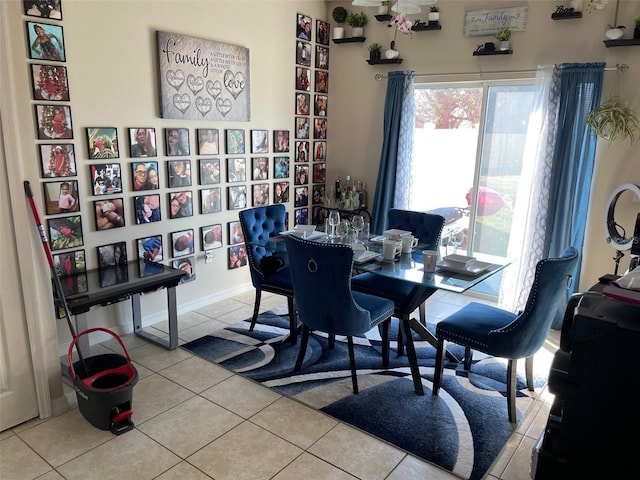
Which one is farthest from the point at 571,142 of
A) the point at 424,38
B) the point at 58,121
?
the point at 58,121

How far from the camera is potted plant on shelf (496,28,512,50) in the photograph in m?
4.00

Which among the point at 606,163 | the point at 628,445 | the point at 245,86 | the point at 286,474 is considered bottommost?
the point at 286,474

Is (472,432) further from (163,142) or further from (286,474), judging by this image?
(163,142)

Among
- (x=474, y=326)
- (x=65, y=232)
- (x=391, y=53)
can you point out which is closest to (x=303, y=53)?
(x=391, y=53)

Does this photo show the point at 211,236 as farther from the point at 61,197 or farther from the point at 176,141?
the point at 61,197

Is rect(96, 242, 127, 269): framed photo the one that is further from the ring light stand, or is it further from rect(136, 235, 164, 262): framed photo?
the ring light stand

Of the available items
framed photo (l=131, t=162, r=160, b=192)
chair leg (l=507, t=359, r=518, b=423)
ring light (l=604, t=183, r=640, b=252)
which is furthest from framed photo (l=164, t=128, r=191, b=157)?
ring light (l=604, t=183, r=640, b=252)

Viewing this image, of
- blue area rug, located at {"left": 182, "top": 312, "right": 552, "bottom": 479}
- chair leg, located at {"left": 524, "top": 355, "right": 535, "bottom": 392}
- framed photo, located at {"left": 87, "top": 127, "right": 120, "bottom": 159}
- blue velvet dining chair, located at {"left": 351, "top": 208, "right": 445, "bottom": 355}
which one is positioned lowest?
blue area rug, located at {"left": 182, "top": 312, "right": 552, "bottom": 479}

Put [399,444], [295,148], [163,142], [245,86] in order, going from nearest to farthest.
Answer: [399,444] → [163,142] → [245,86] → [295,148]

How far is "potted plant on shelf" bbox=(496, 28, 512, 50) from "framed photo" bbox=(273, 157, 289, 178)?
A: 87.5 inches

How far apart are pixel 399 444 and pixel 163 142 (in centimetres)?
277

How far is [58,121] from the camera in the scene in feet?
10.1

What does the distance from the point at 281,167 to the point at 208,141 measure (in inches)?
38.1

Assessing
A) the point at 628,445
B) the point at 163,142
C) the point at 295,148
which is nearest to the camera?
the point at 628,445
